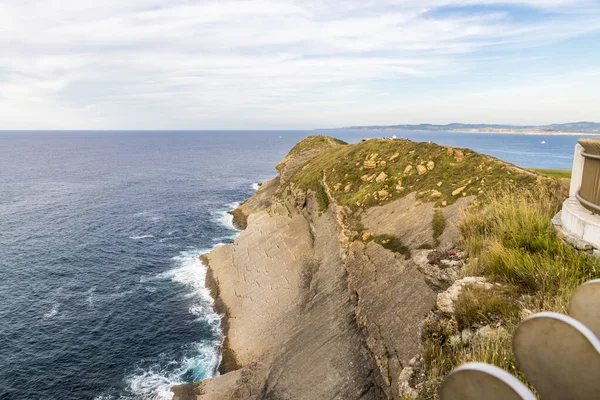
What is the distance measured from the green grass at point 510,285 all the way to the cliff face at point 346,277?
186 inches

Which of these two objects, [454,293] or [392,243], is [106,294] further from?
[454,293]

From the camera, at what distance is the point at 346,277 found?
28984mm

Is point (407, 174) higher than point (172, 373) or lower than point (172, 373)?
higher

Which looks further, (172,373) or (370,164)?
(370,164)

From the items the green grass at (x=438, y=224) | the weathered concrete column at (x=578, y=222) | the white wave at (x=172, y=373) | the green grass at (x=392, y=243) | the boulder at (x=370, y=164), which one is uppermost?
the weathered concrete column at (x=578, y=222)

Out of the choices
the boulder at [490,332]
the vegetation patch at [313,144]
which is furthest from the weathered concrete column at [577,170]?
the vegetation patch at [313,144]

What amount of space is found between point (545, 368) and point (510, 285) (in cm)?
765

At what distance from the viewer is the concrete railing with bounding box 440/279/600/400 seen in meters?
4.13

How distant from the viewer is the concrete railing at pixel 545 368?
413 centimetres

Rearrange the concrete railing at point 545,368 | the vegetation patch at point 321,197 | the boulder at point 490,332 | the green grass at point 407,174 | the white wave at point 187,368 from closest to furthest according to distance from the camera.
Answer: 1. the concrete railing at point 545,368
2. the boulder at point 490,332
3. the white wave at point 187,368
4. the green grass at point 407,174
5. the vegetation patch at point 321,197

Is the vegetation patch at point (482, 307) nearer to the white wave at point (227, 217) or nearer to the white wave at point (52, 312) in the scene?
the white wave at point (52, 312)

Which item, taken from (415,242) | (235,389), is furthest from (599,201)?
(235,389)

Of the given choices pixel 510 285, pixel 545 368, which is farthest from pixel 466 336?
pixel 545 368

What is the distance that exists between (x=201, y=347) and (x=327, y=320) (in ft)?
40.1
